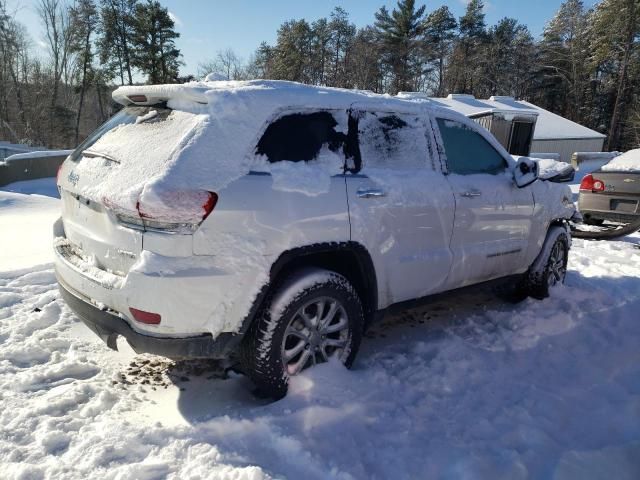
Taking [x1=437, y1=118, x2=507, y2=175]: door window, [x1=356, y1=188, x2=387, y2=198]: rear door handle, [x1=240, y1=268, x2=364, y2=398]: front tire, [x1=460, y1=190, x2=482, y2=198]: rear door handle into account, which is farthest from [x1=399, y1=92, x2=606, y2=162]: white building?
[x1=240, y1=268, x2=364, y2=398]: front tire

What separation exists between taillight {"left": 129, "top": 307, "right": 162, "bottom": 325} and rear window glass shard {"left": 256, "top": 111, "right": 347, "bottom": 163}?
3.39 ft

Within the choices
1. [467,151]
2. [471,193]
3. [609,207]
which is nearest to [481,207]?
[471,193]

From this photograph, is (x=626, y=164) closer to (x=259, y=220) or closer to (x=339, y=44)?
(x=259, y=220)

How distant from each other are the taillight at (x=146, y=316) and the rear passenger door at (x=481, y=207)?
7.45 ft

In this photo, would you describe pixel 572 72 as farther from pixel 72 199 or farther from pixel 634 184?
pixel 72 199

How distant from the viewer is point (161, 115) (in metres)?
2.79

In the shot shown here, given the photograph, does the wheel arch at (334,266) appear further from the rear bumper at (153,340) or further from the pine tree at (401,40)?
the pine tree at (401,40)

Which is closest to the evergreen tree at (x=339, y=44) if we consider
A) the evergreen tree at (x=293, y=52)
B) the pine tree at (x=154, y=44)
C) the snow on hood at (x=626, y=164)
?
the evergreen tree at (x=293, y=52)

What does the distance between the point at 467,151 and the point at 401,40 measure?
1759 inches

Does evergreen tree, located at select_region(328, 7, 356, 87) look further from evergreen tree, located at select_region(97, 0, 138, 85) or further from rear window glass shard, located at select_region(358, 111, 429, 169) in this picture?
rear window glass shard, located at select_region(358, 111, 429, 169)

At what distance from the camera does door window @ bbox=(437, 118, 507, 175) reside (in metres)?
3.70

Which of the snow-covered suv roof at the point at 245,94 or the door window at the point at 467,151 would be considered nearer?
the snow-covered suv roof at the point at 245,94

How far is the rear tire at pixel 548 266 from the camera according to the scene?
4.68 meters

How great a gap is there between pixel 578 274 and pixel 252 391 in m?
4.56
